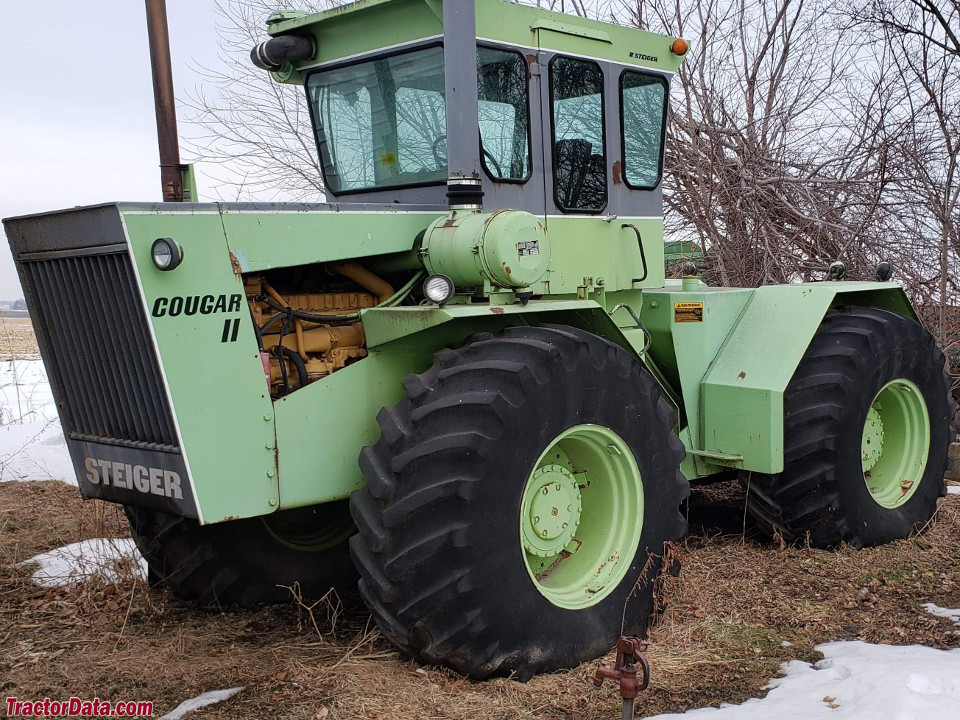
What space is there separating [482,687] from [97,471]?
182 centimetres

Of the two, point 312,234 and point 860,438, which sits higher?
point 312,234

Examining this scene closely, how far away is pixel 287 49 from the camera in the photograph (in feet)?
17.1

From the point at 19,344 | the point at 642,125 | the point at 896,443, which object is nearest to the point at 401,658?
the point at 642,125

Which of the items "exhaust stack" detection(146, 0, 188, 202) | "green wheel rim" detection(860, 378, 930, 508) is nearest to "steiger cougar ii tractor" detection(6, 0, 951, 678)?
"green wheel rim" detection(860, 378, 930, 508)

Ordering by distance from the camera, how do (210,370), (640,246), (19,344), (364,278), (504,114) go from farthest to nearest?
(19,344), (640,246), (504,114), (364,278), (210,370)

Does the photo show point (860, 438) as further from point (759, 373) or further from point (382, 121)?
point (382, 121)

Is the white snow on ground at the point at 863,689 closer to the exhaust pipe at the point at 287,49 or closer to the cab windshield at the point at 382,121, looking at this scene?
the cab windshield at the point at 382,121

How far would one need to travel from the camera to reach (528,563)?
441 cm

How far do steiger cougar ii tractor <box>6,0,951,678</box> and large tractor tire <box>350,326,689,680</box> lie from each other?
12mm

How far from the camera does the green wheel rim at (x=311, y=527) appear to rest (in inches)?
197

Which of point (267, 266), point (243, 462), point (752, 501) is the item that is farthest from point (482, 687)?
point (752, 501)

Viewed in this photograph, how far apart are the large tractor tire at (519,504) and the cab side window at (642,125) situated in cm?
147

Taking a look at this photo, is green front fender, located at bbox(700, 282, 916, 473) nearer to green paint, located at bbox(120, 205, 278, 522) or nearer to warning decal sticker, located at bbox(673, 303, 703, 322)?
warning decal sticker, located at bbox(673, 303, 703, 322)

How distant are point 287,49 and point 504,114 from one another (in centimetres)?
122
